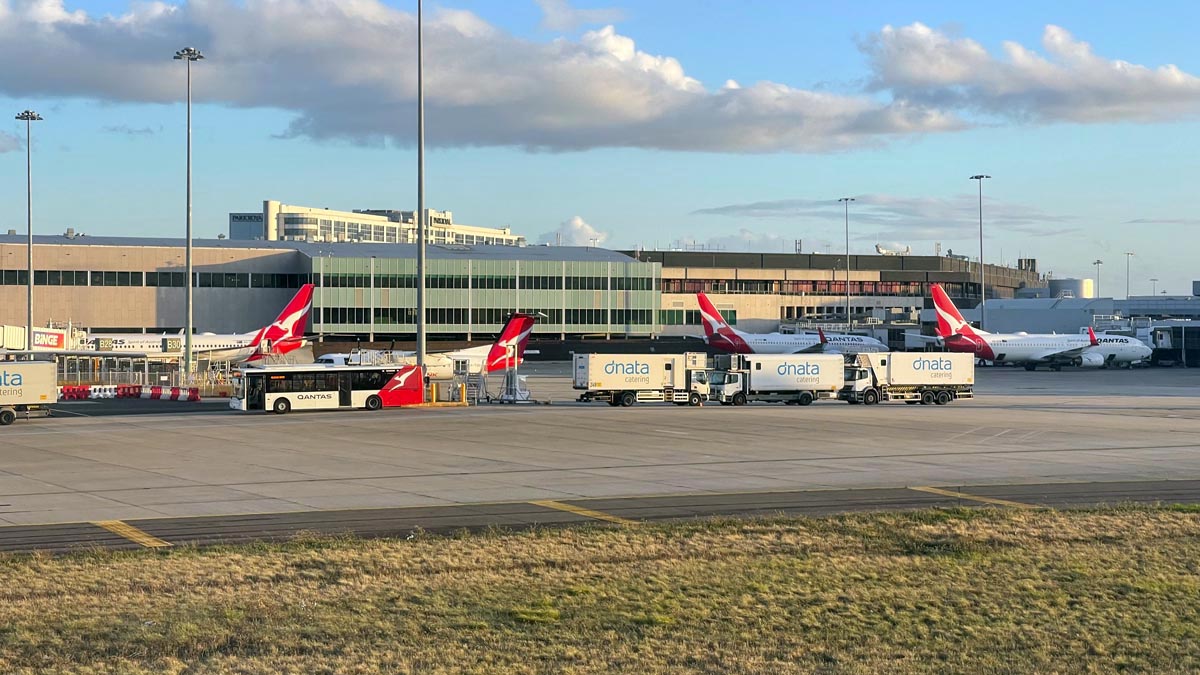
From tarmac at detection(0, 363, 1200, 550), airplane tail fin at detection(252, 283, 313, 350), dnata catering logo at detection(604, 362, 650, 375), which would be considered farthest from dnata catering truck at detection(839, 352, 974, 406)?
airplane tail fin at detection(252, 283, 313, 350)

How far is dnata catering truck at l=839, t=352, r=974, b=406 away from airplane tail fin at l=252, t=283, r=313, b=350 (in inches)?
1881

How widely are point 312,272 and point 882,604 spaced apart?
114728 mm

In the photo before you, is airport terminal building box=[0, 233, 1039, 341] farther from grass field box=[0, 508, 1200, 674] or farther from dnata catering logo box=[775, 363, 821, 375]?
grass field box=[0, 508, 1200, 674]

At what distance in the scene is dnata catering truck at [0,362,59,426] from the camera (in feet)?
180

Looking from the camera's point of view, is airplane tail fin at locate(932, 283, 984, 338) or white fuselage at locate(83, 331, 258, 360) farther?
airplane tail fin at locate(932, 283, 984, 338)

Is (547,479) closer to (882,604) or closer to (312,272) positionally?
(882,604)

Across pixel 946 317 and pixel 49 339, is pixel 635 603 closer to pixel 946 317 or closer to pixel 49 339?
pixel 49 339

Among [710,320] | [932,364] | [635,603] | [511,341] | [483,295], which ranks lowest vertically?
[635,603]

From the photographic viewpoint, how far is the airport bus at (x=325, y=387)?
60750 mm

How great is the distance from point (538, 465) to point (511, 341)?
45.6 metres

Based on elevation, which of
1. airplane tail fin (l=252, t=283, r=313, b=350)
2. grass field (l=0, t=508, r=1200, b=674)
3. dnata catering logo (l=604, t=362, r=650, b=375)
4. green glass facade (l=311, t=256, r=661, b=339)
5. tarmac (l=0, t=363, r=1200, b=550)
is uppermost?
green glass facade (l=311, t=256, r=661, b=339)

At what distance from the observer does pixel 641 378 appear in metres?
67.1

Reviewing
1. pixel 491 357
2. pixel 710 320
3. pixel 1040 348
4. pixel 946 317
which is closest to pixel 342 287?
pixel 710 320

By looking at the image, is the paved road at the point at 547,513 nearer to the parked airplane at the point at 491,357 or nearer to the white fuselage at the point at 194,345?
the parked airplane at the point at 491,357
